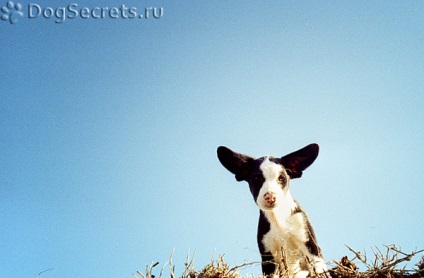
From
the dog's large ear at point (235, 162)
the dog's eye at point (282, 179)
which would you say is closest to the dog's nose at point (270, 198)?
the dog's eye at point (282, 179)

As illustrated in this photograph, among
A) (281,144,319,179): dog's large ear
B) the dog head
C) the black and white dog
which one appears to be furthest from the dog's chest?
(281,144,319,179): dog's large ear

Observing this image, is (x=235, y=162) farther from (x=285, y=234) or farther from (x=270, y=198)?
(x=285, y=234)

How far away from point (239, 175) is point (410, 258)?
2246mm

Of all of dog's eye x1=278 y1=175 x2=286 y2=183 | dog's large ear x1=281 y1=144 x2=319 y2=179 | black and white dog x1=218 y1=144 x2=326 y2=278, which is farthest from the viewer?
dog's large ear x1=281 y1=144 x2=319 y2=179

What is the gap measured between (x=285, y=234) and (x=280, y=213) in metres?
0.23

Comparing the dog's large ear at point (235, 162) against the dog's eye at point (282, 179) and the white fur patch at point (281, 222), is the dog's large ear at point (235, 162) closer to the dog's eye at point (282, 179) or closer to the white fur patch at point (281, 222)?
the white fur patch at point (281, 222)

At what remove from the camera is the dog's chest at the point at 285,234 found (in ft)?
13.4

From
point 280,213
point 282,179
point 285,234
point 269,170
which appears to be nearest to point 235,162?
point 269,170

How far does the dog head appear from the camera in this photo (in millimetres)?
4090

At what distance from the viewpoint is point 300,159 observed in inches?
185

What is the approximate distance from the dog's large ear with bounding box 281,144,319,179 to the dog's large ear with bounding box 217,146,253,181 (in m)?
0.44

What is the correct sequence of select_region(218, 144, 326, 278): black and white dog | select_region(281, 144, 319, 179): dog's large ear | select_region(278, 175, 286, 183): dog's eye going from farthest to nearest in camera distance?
select_region(281, 144, 319, 179): dog's large ear < select_region(278, 175, 286, 183): dog's eye < select_region(218, 144, 326, 278): black and white dog

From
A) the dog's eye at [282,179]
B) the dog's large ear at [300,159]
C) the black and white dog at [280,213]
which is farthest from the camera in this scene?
the dog's large ear at [300,159]

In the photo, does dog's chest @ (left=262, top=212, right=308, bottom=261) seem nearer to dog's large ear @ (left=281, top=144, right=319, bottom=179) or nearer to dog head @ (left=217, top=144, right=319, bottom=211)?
dog head @ (left=217, top=144, right=319, bottom=211)
